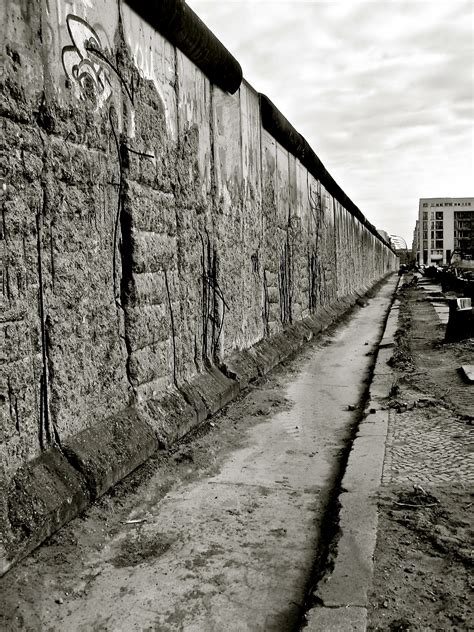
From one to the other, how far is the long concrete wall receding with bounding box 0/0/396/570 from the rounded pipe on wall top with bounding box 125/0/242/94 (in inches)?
0.6

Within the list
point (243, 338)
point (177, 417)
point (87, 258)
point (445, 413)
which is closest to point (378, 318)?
point (243, 338)

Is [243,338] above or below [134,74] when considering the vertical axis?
below

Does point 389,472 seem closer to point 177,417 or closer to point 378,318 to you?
point 177,417

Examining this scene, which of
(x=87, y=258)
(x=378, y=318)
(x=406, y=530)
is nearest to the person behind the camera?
(x=406, y=530)

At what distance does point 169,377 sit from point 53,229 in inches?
57.8

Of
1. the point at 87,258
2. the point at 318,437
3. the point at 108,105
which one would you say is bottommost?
the point at 318,437

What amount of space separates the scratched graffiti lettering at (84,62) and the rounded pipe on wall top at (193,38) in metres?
0.57

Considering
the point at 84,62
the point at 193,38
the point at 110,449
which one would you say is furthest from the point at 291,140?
the point at 110,449

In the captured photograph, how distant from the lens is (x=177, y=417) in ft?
11.9

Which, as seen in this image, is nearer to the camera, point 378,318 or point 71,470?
point 71,470

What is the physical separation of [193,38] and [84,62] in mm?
1557

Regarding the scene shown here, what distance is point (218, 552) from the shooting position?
2258mm

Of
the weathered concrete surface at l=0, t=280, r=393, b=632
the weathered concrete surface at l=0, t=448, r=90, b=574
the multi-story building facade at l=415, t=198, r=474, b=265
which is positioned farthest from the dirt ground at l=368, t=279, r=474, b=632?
the multi-story building facade at l=415, t=198, r=474, b=265

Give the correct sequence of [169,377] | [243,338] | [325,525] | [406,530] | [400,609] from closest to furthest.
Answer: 1. [400,609]
2. [406,530]
3. [325,525]
4. [169,377]
5. [243,338]
